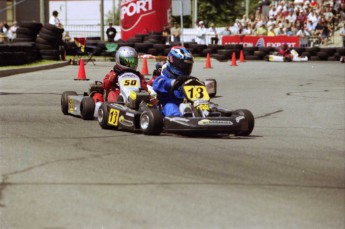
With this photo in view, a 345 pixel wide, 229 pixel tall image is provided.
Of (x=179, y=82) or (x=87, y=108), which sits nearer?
(x=179, y=82)

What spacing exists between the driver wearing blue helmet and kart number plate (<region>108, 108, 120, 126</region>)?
57cm

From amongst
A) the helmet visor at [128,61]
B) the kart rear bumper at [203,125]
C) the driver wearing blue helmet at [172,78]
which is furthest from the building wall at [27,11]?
the kart rear bumper at [203,125]

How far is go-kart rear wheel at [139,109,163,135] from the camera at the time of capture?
904 centimetres

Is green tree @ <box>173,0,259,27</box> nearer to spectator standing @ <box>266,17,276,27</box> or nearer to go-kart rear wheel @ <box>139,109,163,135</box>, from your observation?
spectator standing @ <box>266,17,276,27</box>

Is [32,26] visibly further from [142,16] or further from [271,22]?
[271,22]

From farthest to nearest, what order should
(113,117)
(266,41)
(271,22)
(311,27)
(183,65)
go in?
1. (271,22)
2. (311,27)
3. (266,41)
4. (183,65)
5. (113,117)

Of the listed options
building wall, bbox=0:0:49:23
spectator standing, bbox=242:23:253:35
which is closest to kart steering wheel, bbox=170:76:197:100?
spectator standing, bbox=242:23:253:35

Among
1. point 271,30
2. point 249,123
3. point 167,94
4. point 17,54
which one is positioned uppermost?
point 271,30

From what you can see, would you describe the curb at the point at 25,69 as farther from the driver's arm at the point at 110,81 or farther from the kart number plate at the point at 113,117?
the kart number plate at the point at 113,117

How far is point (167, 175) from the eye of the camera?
669cm

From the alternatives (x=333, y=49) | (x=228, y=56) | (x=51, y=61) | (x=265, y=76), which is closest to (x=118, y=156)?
(x=265, y=76)

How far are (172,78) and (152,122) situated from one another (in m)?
1.24

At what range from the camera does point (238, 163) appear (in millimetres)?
7395

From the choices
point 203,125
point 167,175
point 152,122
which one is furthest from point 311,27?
point 167,175
